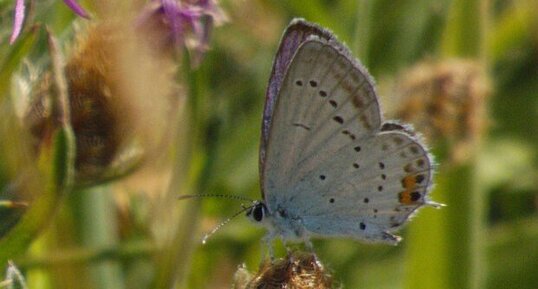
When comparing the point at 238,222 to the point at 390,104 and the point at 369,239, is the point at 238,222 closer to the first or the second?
the point at 390,104

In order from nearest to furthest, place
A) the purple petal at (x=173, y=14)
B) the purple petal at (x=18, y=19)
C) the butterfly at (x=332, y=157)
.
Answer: the purple petal at (x=18, y=19) < the purple petal at (x=173, y=14) < the butterfly at (x=332, y=157)

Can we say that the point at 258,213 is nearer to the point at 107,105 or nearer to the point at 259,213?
the point at 259,213

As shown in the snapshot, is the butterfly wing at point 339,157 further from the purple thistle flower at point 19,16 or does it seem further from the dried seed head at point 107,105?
the purple thistle flower at point 19,16

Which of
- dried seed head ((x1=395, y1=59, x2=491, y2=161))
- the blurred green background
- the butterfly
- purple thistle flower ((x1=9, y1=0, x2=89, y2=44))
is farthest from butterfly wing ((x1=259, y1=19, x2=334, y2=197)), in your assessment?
dried seed head ((x1=395, y1=59, x2=491, y2=161))

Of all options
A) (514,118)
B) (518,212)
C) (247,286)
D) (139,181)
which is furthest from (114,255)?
Answer: (514,118)

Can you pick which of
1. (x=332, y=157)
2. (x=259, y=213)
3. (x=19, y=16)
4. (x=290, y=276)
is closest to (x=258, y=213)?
(x=259, y=213)

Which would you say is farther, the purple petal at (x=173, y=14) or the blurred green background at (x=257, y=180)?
the blurred green background at (x=257, y=180)

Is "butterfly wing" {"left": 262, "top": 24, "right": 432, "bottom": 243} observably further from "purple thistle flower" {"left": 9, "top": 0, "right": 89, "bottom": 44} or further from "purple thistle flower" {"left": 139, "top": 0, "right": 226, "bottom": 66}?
"purple thistle flower" {"left": 9, "top": 0, "right": 89, "bottom": 44}

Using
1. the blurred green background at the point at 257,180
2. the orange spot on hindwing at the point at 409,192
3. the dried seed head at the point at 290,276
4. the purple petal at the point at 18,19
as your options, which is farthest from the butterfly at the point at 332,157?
the purple petal at the point at 18,19
